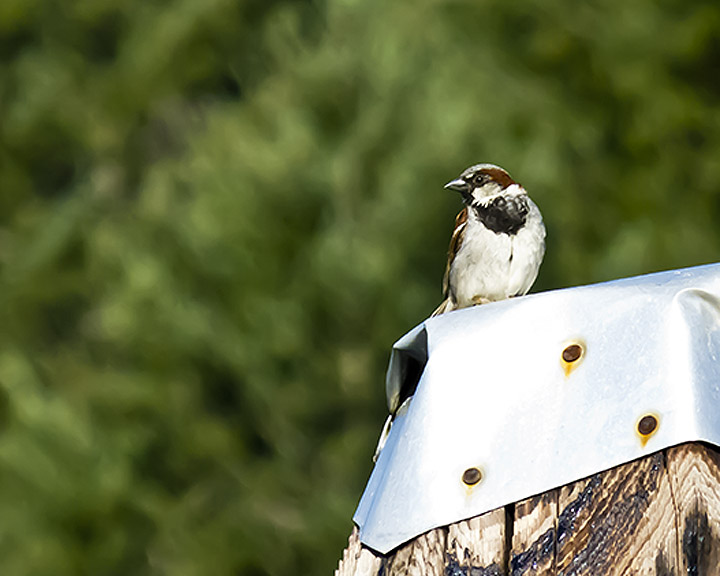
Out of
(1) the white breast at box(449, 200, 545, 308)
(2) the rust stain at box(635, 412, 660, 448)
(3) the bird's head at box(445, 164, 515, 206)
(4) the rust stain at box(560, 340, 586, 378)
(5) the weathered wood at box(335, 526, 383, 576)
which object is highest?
(3) the bird's head at box(445, 164, 515, 206)

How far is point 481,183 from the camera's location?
3205 millimetres

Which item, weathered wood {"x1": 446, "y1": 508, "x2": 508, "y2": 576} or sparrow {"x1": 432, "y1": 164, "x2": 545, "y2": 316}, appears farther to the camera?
sparrow {"x1": 432, "y1": 164, "x2": 545, "y2": 316}

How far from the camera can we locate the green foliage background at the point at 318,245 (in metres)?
6.45

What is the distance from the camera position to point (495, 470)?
1361mm

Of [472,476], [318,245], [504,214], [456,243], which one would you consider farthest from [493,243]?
[318,245]

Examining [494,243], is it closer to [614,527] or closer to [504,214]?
[504,214]

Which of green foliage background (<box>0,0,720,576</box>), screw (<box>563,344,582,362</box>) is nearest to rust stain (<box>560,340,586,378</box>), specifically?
screw (<box>563,344,582,362</box>)

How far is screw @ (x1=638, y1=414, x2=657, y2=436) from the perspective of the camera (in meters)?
1.31

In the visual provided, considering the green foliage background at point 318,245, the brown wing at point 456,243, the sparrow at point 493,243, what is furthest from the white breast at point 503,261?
the green foliage background at point 318,245

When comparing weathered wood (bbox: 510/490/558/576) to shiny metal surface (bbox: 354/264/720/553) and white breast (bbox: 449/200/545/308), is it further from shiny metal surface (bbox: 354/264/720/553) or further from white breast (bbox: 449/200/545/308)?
white breast (bbox: 449/200/545/308)

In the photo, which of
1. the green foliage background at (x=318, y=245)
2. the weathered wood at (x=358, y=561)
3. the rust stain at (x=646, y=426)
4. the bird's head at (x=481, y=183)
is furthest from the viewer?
the green foliage background at (x=318, y=245)

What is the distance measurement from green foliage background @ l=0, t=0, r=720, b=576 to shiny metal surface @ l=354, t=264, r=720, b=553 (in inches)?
185

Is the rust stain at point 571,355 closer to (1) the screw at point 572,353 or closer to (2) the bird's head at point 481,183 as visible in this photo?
(1) the screw at point 572,353

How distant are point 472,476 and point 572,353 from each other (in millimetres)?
196
